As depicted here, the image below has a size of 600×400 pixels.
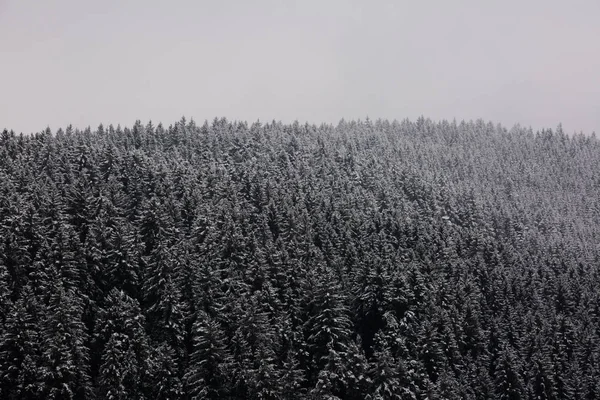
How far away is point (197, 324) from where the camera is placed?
64.1 meters

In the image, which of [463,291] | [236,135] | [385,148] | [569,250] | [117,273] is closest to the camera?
[117,273]

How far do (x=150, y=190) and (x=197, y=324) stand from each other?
45.1 metres

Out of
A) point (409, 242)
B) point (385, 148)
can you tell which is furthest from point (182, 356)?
point (385, 148)

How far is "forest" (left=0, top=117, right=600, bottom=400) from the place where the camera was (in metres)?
60.1

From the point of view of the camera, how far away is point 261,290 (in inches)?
2977

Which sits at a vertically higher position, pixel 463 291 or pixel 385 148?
pixel 385 148

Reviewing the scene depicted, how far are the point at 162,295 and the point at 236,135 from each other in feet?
301

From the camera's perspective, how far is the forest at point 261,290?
2366 inches

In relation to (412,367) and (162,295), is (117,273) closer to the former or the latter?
(162,295)

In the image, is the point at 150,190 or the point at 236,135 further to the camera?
the point at 236,135

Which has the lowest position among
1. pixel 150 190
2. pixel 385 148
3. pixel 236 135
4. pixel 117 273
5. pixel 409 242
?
pixel 117 273

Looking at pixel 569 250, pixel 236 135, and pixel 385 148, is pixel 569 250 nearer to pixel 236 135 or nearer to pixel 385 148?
pixel 385 148

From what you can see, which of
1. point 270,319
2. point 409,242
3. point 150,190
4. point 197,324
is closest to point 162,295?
point 197,324

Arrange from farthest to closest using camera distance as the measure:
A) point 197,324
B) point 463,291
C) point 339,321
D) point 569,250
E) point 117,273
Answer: point 569,250, point 463,291, point 117,273, point 339,321, point 197,324
